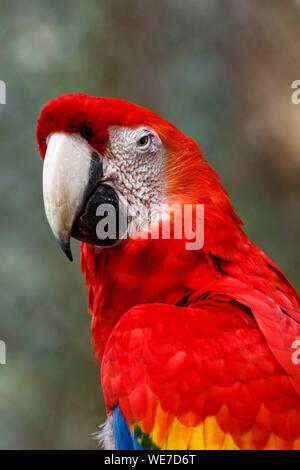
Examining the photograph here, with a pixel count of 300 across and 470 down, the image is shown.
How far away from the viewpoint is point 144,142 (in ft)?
4.17

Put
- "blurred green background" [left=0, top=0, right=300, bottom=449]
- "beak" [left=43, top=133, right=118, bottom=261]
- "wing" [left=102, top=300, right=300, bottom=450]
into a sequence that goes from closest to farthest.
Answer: "wing" [left=102, top=300, right=300, bottom=450], "beak" [left=43, top=133, right=118, bottom=261], "blurred green background" [left=0, top=0, right=300, bottom=449]

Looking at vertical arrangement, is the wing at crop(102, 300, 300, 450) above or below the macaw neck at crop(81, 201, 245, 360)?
below

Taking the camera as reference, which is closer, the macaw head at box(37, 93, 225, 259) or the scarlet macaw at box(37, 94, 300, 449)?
the scarlet macaw at box(37, 94, 300, 449)

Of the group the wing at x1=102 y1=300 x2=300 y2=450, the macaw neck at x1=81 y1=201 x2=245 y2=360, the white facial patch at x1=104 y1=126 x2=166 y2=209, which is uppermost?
the white facial patch at x1=104 y1=126 x2=166 y2=209

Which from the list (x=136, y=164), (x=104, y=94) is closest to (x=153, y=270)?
(x=136, y=164)

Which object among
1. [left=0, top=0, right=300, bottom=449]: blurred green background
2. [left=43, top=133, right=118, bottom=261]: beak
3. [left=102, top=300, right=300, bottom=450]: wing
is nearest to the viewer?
[left=102, top=300, right=300, bottom=450]: wing

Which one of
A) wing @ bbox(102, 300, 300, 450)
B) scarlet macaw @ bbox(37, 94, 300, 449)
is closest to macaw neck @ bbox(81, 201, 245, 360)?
scarlet macaw @ bbox(37, 94, 300, 449)

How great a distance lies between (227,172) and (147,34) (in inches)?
24.8

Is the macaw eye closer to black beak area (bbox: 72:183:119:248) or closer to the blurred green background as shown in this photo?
black beak area (bbox: 72:183:119:248)

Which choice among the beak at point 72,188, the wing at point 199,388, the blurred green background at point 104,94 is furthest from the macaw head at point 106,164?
the blurred green background at point 104,94

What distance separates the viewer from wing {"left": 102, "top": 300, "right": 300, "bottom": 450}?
3.29ft

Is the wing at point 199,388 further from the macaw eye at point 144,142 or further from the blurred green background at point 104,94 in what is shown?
the blurred green background at point 104,94

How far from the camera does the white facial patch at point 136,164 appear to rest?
1245mm

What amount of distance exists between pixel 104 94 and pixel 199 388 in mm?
1759
